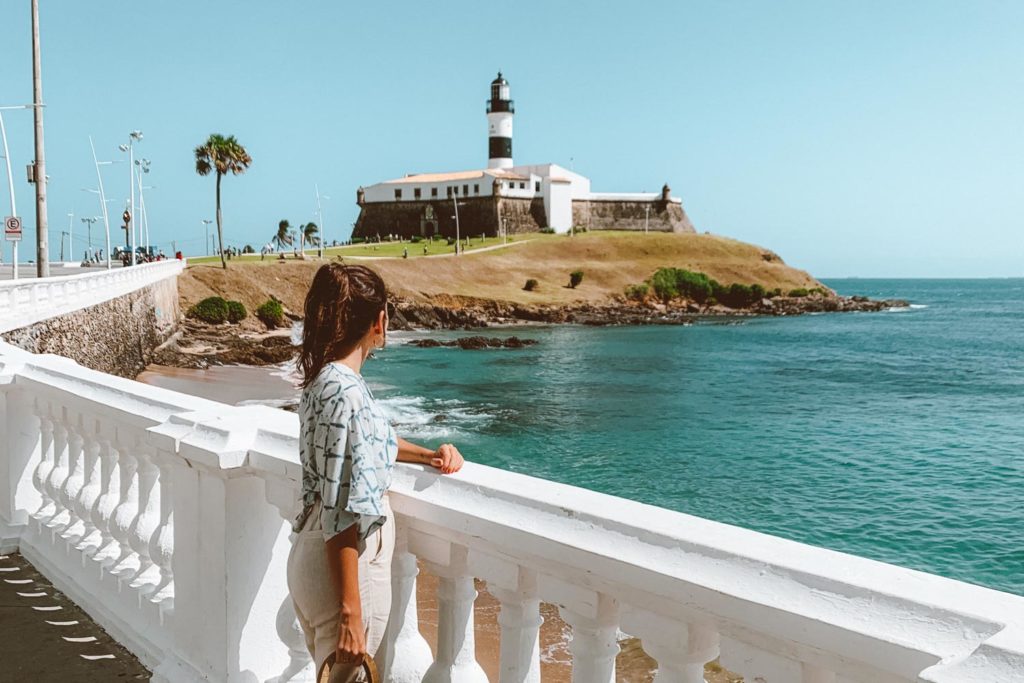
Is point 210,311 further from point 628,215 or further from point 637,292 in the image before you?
point 628,215

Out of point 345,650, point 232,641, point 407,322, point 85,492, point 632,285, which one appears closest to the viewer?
point 345,650

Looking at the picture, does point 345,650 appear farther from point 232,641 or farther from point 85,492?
point 85,492

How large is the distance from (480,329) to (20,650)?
206ft

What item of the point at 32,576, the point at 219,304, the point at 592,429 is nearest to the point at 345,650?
the point at 32,576

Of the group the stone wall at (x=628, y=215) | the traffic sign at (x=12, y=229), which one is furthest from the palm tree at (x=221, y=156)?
the stone wall at (x=628, y=215)

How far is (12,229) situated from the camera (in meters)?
30.5

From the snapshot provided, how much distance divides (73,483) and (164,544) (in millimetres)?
1330

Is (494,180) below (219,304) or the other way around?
the other way around

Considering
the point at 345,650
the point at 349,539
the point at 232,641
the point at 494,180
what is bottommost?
the point at 232,641

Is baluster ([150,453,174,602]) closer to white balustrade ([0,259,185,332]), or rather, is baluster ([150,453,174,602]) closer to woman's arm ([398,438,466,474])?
woman's arm ([398,438,466,474])

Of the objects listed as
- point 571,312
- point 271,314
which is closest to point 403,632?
point 271,314

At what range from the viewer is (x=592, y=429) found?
2953cm

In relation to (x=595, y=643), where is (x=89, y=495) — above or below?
below

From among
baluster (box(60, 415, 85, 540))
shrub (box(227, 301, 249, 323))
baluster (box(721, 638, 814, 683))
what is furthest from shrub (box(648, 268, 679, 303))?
baluster (box(721, 638, 814, 683))
